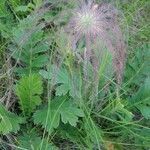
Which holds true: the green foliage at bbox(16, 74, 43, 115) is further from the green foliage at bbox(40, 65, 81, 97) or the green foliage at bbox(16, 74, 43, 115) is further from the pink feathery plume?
the pink feathery plume

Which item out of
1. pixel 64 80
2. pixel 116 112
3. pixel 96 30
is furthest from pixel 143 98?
pixel 96 30

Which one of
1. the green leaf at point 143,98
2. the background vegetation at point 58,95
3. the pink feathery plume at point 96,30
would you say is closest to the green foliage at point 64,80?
the background vegetation at point 58,95

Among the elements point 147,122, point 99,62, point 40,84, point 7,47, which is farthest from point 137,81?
point 7,47

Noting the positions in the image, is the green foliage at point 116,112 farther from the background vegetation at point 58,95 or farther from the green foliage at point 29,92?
the green foliage at point 29,92

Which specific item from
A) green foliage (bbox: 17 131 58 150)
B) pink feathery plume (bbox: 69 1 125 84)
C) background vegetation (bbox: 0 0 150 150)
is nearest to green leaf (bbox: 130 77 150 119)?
background vegetation (bbox: 0 0 150 150)

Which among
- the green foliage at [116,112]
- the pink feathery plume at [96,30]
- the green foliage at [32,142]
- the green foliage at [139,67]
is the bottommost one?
the green foliage at [32,142]

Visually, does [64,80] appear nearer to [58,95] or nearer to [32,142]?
[58,95]

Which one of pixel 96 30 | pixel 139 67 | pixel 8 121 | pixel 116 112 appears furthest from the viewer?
pixel 139 67

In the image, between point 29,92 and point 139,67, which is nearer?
point 29,92
